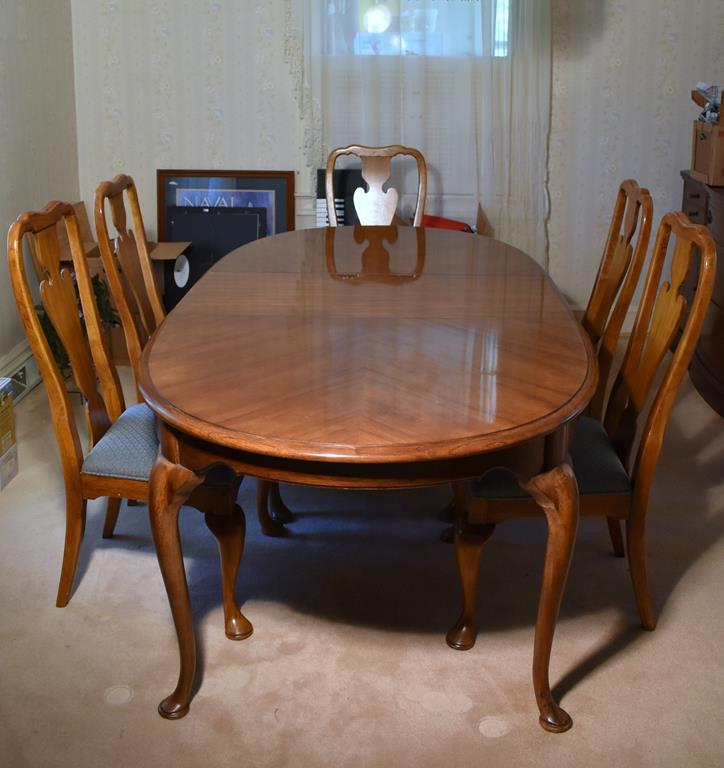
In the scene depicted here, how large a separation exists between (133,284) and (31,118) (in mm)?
1686

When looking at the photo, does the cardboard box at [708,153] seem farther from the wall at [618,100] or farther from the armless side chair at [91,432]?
the armless side chair at [91,432]

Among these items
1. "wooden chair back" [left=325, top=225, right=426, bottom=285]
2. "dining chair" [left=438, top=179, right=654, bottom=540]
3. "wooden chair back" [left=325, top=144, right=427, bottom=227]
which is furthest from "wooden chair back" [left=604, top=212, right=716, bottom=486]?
"wooden chair back" [left=325, top=144, right=427, bottom=227]

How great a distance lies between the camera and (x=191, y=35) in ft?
14.6

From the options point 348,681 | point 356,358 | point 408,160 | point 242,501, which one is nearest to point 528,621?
point 348,681

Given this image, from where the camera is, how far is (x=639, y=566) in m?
2.30

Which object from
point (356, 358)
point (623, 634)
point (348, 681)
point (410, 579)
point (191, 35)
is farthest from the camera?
point (191, 35)

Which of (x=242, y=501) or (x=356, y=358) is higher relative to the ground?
(x=356, y=358)

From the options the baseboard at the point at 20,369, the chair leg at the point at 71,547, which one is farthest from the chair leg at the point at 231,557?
the baseboard at the point at 20,369

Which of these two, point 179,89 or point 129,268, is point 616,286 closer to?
point 129,268

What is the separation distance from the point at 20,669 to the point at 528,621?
3.68 feet

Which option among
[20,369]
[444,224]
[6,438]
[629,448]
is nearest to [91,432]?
[6,438]

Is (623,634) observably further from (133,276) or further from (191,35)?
(191,35)

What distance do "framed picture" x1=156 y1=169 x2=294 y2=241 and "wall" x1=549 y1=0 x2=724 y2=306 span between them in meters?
1.22

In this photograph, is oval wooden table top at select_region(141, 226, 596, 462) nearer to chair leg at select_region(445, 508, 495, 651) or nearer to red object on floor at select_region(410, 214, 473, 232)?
chair leg at select_region(445, 508, 495, 651)
